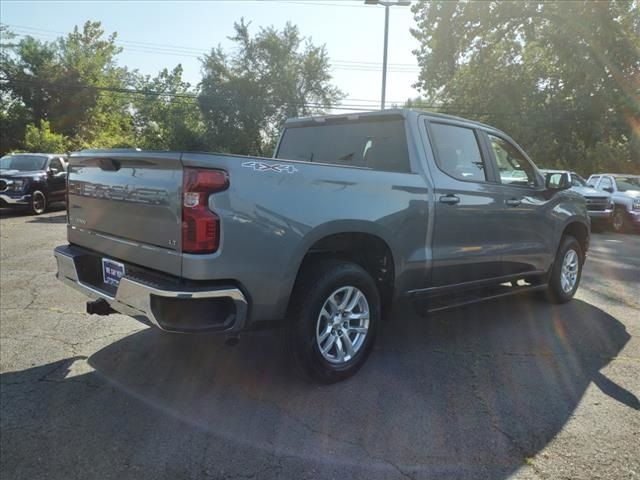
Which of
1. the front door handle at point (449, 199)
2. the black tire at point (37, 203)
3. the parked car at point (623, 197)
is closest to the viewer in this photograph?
the front door handle at point (449, 199)

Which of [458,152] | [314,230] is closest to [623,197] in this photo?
[458,152]

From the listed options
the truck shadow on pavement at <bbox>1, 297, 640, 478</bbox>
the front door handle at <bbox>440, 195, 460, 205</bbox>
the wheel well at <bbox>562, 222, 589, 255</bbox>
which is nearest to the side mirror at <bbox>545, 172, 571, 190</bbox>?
the wheel well at <bbox>562, 222, 589, 255</bbox>

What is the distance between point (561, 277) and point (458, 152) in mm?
2260

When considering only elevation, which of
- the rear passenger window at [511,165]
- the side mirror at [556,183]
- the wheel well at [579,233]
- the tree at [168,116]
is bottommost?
the wheel well at [579,233]

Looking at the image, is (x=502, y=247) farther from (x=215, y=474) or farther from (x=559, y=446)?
(x=215, y=474)

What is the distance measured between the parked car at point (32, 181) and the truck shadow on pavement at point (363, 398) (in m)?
11.1

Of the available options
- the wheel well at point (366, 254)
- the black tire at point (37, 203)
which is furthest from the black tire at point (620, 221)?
the black tire at point (37, 203)

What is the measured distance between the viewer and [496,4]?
26.3 meters

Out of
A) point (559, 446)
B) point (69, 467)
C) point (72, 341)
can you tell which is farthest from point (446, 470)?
point (72, 341)

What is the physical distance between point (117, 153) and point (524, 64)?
27436 mm

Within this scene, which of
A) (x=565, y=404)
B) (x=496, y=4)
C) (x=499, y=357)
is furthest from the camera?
(x=496, y=4)

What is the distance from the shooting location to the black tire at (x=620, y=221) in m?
14.1

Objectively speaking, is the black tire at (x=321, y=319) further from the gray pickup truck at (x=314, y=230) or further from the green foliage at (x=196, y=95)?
the green foliage at (x=196, y=95)

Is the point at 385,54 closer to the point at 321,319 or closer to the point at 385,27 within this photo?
the point at 385,27
